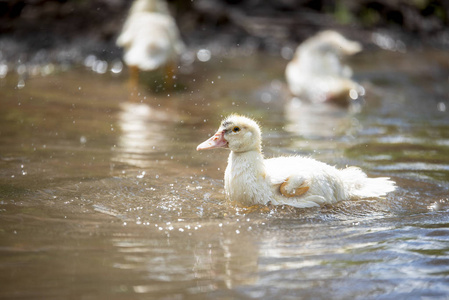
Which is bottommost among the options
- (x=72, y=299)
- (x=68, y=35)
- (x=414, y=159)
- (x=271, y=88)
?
(x=72, y=299)

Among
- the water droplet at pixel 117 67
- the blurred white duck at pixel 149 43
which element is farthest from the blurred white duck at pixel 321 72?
the water droplet at pixel 117 67

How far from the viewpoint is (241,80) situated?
35.9 feet

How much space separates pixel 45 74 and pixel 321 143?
591 centimetres

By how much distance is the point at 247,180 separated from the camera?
493 cm

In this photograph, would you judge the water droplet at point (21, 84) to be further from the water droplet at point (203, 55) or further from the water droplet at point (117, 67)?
the water droplet at point (203, 55)

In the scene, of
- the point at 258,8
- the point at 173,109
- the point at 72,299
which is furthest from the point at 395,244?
the point at 258,8

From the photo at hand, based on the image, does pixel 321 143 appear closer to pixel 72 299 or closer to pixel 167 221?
pixel 167 221

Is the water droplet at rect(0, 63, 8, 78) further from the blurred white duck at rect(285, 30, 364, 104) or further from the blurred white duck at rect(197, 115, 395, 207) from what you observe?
the blurred white duck at rect(197, 115, 395, 207)

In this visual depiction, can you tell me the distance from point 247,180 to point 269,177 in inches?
8.2

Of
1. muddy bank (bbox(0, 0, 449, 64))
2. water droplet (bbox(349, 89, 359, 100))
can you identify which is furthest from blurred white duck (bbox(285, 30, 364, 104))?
muddy bank (bbox(0, 0, 449, 64))

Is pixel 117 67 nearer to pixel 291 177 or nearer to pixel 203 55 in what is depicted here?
pixel 203 55

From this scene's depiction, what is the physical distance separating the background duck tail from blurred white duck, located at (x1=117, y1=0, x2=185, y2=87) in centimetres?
503

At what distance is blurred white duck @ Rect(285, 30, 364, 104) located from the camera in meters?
10.0

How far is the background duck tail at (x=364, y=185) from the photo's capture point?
17.2 ft
